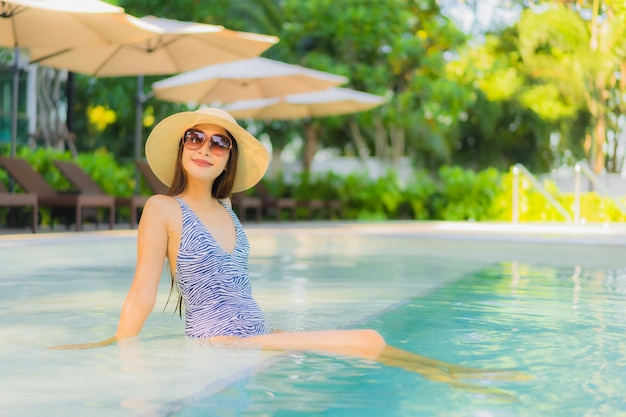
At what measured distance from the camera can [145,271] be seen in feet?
12.5

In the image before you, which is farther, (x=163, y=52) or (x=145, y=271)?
(x=163, y=52)

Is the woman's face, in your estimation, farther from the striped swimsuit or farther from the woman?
the striped swimsuit

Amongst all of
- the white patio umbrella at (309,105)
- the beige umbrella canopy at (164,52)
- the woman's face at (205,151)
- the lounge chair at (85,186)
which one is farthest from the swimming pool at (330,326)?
the white patio umbrella at (309,105)

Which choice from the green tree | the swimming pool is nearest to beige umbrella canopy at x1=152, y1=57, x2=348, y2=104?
the swimming pool

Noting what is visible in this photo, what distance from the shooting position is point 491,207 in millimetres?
21172

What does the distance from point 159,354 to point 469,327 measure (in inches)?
80.3

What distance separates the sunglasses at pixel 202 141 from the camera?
3.95 meters

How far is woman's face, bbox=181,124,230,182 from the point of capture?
3.95 meters

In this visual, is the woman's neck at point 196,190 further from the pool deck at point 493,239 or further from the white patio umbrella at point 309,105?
the white patio umbrella at point 309,105

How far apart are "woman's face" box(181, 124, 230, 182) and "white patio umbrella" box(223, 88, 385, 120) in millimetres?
14178

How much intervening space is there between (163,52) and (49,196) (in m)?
3.01

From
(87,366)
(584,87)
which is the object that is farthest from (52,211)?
(584,87)

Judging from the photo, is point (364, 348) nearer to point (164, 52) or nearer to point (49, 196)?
point (49, 196)

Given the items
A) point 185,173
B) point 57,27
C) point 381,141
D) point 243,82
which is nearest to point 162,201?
point 185,173
